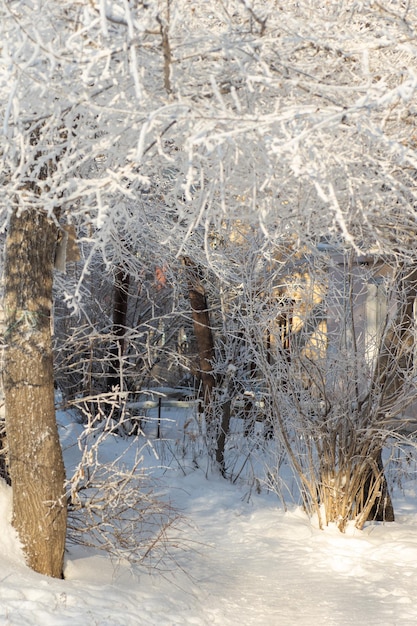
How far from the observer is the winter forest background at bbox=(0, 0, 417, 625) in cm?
371

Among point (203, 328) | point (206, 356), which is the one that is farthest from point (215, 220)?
point (206, 356)

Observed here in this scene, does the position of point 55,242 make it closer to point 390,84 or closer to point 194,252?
point 390,84

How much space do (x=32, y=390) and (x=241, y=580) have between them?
2631mm

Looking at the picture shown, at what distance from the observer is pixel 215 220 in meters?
5.18

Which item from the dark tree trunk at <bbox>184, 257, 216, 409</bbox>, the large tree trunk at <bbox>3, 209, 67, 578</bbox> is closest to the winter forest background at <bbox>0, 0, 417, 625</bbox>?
the large tree trunk at <bbox>3, 209, 67, 578</bbox>

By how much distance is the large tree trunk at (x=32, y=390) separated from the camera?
575 centimetres

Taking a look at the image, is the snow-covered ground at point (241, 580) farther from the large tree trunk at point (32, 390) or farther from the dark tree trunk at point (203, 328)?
the dark tree trunk at point (203, 328)

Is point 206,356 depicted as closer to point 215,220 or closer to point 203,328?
point 203,328

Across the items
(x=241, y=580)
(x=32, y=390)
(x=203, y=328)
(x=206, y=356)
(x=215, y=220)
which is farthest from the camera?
(x=206, y=356)

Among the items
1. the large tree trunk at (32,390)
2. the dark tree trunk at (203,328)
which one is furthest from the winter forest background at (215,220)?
the dark tree trunk at (203,328)

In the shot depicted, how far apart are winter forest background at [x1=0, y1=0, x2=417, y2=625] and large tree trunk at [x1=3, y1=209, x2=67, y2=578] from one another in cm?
1

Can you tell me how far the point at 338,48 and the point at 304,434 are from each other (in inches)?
197

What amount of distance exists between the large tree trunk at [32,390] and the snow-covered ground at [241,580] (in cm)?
22

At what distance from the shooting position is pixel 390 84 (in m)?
4.82
